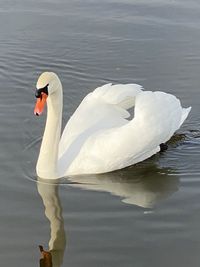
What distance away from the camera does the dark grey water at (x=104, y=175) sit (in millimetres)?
5695

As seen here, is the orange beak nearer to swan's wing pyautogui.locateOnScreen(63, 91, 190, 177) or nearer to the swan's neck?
the swan's neck

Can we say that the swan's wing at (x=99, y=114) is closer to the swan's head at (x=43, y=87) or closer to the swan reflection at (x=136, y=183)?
the swan reflection at (x=136, y=183)

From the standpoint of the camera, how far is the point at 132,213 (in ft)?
20.3

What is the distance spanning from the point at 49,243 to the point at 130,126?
5.67 ft

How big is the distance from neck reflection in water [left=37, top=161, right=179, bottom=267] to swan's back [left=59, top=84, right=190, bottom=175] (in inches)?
4.2

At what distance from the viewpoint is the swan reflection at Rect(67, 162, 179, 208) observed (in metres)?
6.57

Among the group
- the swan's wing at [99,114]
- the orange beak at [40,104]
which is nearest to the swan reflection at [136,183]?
the swan's wing at [99,114]

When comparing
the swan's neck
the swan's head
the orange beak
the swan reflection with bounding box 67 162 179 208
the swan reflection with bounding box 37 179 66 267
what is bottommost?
the swan reflection with bounding box 37 179 66 267

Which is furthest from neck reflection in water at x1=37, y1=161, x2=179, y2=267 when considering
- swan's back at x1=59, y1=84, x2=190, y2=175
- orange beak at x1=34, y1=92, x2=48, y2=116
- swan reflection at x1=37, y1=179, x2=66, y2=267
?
orange beak at x1=34, y1=92, x2=48, y2=116

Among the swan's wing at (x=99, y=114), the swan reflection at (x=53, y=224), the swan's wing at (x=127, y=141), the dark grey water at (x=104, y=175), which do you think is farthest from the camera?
the swan's wing at (x=99, y=114)

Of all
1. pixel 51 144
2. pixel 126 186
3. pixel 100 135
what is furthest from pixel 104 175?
pixel 51 144

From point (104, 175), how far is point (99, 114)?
82 centimetres

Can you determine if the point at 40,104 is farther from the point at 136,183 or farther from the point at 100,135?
the point at 136,183

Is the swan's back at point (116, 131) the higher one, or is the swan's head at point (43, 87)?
the swan's head at point (43, 87)
